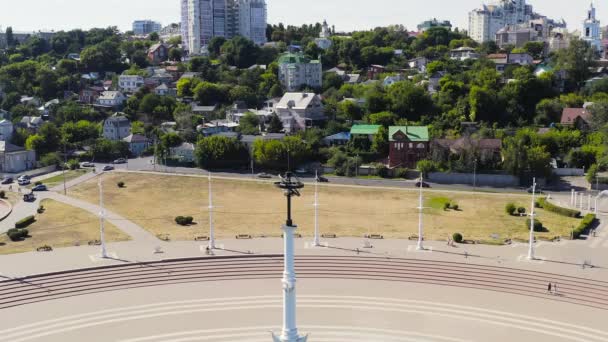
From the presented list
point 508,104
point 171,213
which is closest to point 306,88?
point 508,104

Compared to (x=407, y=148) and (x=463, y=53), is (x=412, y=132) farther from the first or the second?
(x=463, y=53)

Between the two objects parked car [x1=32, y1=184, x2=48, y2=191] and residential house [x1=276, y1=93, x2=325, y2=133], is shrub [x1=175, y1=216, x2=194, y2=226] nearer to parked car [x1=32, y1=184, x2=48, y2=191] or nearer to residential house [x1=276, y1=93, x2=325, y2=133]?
parked car [x1=32, y1=184, x2=48, y2=191]

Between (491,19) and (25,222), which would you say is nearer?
(25,222)

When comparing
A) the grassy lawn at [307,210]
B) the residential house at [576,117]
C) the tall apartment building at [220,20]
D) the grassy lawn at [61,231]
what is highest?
the tall apartment building at [220,20]

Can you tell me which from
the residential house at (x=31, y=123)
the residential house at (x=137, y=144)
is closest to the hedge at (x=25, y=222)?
the residential house at (x=137, y=144)

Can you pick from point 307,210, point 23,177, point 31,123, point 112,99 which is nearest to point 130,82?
point 112,99

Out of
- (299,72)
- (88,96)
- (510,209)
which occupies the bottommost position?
(510,209)

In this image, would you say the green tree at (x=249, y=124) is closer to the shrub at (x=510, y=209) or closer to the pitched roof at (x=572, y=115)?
the pitched roof at (x=572, y=115)
